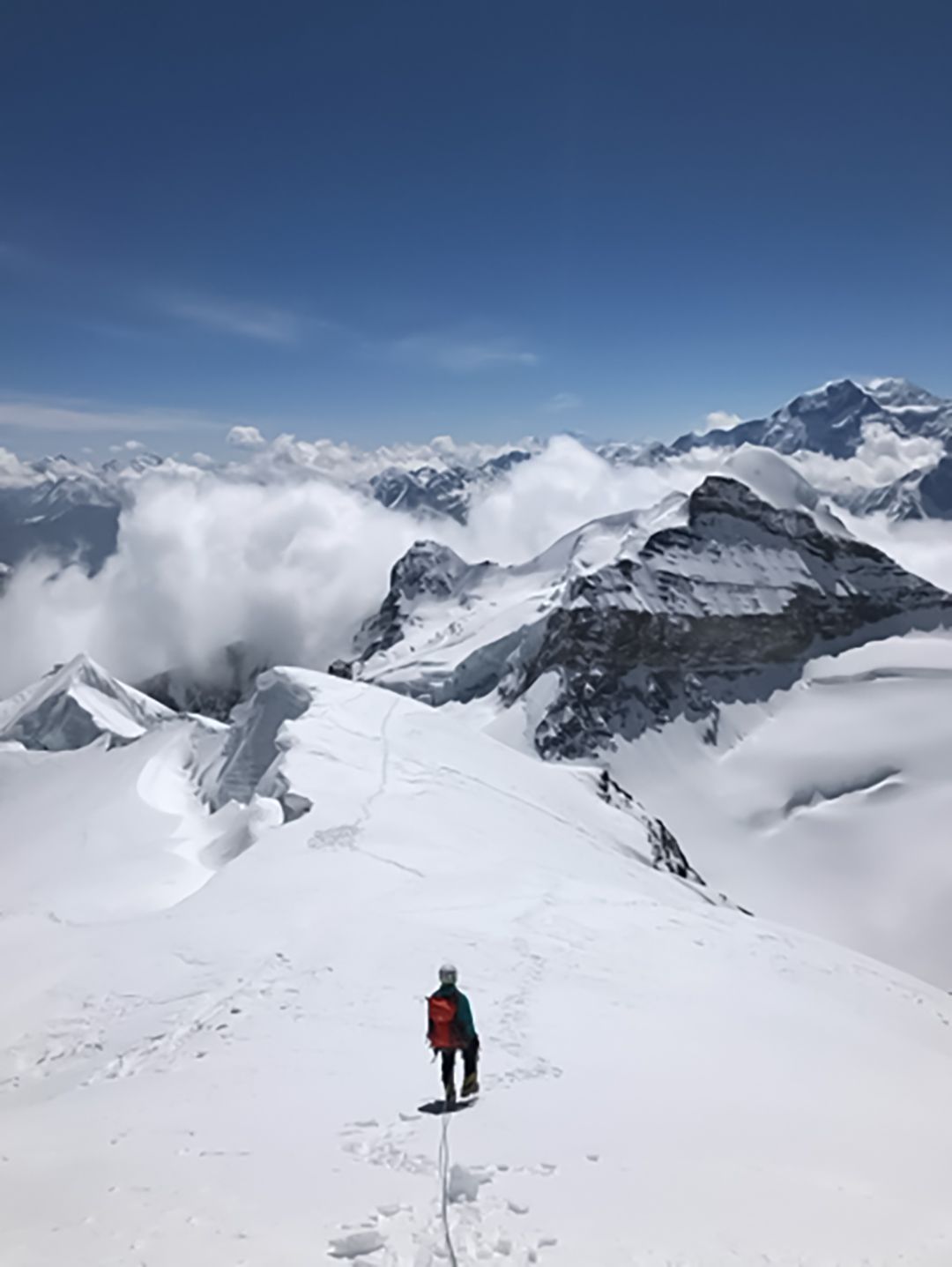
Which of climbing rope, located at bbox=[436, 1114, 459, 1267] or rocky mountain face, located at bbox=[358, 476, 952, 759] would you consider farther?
rocky mountain face, located at bbox=[358, 476, 952, 759]

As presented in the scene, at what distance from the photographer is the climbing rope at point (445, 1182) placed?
7102 millimetres

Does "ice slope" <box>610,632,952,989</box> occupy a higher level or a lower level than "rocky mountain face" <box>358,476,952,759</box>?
lower

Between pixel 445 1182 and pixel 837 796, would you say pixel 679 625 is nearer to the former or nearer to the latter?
pixel 837 796

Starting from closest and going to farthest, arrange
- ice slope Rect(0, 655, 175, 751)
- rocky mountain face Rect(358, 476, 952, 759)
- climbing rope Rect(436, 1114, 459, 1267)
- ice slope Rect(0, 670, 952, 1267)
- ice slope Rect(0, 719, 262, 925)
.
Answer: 1. climbing rope Rect(436, 1114, 459, 1267)
2. ice slope Rect(0, 670, 952, 1267)
3. ice slope Rect(0, 719, 262, 925)
4. ice slope Rect(0, 655, 175, 751)
5. rocky mountain face Rect(358, 476, 952, 759)

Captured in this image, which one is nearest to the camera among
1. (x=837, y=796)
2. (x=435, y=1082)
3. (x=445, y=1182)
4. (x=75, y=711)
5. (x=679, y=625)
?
(x=445, y=1182)

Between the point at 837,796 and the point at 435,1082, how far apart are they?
112 metres

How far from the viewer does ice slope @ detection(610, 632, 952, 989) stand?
86312 millimetres

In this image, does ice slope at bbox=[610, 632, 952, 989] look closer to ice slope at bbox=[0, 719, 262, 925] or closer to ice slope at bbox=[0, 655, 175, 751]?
ice slope at bbox=[0, 655, 175, 751]

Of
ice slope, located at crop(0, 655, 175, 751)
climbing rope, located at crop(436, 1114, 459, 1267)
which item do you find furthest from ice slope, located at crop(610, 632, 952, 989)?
climbing rope, located at crop(436, 1114, 459, 1267)

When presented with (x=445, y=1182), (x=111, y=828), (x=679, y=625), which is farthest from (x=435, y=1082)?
(x=679, y=625)

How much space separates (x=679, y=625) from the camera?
149875 millimetres

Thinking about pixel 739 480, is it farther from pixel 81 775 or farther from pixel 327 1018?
pixel 327 1018

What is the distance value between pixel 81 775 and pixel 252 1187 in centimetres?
4944

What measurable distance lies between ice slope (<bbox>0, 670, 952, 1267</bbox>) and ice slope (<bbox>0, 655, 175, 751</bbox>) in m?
57.7
